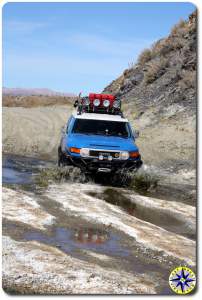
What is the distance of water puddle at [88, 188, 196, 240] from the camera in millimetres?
9206

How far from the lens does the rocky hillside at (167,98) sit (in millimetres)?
19578

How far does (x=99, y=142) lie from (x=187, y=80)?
14288 millimetres

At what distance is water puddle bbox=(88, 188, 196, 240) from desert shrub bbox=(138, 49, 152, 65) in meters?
25.4

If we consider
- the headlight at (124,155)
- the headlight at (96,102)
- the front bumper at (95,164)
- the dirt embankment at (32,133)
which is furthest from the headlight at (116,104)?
the dirt embankment at (32,133)

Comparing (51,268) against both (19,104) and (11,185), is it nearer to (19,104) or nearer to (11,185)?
(11,185)

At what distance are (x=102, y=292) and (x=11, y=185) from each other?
7.01 m

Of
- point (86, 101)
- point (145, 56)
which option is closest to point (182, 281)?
point (86, 101)

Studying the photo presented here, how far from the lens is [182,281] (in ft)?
17.1

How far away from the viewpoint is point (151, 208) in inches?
423

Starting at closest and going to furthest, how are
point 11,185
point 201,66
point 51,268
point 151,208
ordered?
point 51,268, point 201,66, point 151,208, point 11,185

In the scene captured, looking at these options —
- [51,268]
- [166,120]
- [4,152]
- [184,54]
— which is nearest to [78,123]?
[4,152]

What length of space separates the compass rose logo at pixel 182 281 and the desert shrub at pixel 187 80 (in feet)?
67.0

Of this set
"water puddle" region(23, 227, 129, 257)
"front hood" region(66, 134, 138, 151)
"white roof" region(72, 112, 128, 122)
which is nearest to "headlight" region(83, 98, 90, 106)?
"white roof" region(72, 112, 128, 122)

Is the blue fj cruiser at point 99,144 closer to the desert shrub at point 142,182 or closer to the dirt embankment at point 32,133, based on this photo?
the desert shrub at point 142,182
